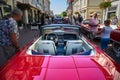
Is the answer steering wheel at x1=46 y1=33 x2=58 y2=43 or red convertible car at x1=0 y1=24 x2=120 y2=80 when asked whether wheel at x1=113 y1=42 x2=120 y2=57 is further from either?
red convertible car at x1=0 y1=24 x2=120 y2=80

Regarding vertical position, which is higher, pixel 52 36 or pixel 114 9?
pixel 114 9

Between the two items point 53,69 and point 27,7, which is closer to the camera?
point 53,69

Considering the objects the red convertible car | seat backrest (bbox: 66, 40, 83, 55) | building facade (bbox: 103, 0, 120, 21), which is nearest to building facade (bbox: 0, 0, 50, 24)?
building facade (bbox: 103, 0, 120, 21)

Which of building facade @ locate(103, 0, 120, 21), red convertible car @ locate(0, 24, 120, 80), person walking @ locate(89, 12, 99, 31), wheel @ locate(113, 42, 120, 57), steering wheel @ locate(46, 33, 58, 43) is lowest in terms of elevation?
wheel @ locate(113, 42, 120, 57)

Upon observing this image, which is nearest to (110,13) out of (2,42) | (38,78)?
(2,42)

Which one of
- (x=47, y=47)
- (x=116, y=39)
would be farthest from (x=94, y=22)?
(x=47, y=47)

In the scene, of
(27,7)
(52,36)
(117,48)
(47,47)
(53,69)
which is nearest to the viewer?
(53,69)

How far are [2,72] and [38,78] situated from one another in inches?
23.3

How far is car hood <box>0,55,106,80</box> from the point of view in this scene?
6.86 ft

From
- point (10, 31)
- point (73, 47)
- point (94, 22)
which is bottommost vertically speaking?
point (73, 47)

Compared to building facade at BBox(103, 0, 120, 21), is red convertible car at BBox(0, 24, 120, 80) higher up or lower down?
lower down

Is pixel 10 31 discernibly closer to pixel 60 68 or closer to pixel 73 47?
pixel 73 47

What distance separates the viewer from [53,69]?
2.29 metres

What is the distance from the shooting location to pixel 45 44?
3.85 meters
